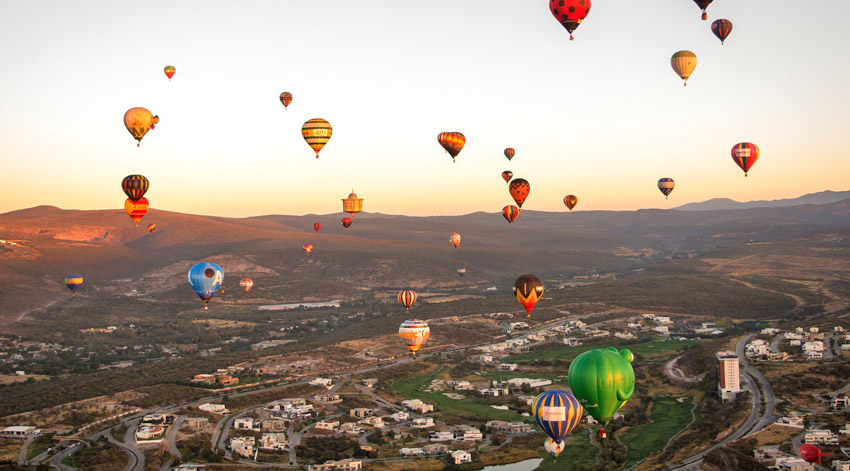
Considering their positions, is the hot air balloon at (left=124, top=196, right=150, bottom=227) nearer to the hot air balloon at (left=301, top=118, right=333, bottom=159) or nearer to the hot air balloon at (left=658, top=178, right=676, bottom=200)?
the hot air balloon at (left=301, top=118, right=333, bottom=159)

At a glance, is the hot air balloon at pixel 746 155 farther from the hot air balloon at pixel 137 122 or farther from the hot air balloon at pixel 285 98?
the hot air balloon at pixel 137 122

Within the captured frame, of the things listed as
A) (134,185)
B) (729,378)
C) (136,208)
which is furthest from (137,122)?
(729,378)

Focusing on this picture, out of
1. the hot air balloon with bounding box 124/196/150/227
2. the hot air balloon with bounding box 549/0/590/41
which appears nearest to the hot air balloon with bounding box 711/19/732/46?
the hot air balloon with bounding box 549/0/590/41

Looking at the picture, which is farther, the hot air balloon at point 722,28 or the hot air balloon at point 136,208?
the hot air balloon at point 136,208

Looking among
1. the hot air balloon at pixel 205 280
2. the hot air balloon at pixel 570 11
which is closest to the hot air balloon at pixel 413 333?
the hot air balloon at pixel 205 280

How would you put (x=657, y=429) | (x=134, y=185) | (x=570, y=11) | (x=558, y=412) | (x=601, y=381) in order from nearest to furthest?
(x=601, y=381) < (x=558, y=412) < (x=570, y=11) < (x=657, y=429) < (x=134, y=185)

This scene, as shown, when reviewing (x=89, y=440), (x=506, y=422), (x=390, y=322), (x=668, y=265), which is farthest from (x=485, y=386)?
(x=668, y=265)

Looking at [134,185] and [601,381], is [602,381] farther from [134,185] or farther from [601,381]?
[134,185]
